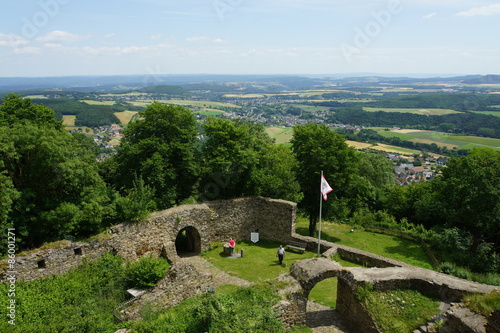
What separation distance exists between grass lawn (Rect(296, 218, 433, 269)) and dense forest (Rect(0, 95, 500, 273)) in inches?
54.7

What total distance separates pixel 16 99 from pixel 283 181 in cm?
2049

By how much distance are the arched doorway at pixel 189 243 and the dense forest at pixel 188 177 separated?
229 centimetres

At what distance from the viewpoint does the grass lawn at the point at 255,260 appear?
16.1 metres

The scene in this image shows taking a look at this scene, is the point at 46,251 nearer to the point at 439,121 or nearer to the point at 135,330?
the point at 135,330

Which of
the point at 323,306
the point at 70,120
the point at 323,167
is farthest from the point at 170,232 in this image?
the point at 70,120

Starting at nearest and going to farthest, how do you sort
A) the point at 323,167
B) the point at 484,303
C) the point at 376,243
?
the point at 484,303, the point at 323,167, the point at 376,243

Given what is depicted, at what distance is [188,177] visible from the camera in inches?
843

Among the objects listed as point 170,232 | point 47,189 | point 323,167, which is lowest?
point 170,232

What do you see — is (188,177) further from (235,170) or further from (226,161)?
(226,161)

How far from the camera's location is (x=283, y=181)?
2147cm

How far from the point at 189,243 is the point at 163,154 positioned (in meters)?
5.77

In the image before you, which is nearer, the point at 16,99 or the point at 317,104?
the point at 16,99

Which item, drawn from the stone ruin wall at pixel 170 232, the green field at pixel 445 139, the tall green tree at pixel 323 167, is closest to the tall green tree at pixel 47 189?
the stone ruin wall at pixel 170 232

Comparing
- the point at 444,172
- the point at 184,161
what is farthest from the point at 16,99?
the point at 444,172
